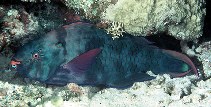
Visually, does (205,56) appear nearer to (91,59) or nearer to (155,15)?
(155,15)

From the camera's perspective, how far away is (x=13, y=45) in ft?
13.9

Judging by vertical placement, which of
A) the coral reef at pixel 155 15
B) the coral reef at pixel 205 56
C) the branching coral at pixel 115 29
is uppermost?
the coral reef at pixel 155 15

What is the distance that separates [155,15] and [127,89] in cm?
105

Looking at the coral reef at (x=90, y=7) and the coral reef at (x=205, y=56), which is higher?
the coral reef at (x=90, y=7)

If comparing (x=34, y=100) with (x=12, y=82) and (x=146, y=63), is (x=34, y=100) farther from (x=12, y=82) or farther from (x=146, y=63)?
(x=146, y=63)

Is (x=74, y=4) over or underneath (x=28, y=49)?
over

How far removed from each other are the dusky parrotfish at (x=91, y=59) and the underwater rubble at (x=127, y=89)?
16 cm

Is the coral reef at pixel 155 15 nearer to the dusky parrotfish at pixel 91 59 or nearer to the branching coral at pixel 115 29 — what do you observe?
the branching coral at pixel 115 29

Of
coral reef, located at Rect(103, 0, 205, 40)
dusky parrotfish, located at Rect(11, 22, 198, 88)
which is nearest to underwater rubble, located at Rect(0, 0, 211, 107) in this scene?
coral reef, located at Rect(103, 0, 205, 40)

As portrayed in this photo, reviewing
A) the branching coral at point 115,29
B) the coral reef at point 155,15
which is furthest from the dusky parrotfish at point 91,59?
the coral reef at point 155,15

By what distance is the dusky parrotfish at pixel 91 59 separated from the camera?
3332 millimetres

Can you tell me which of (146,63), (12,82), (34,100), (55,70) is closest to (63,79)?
(55,70)

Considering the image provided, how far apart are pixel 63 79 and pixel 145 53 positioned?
1.28 meters

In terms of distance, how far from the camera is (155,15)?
11.3 ft
